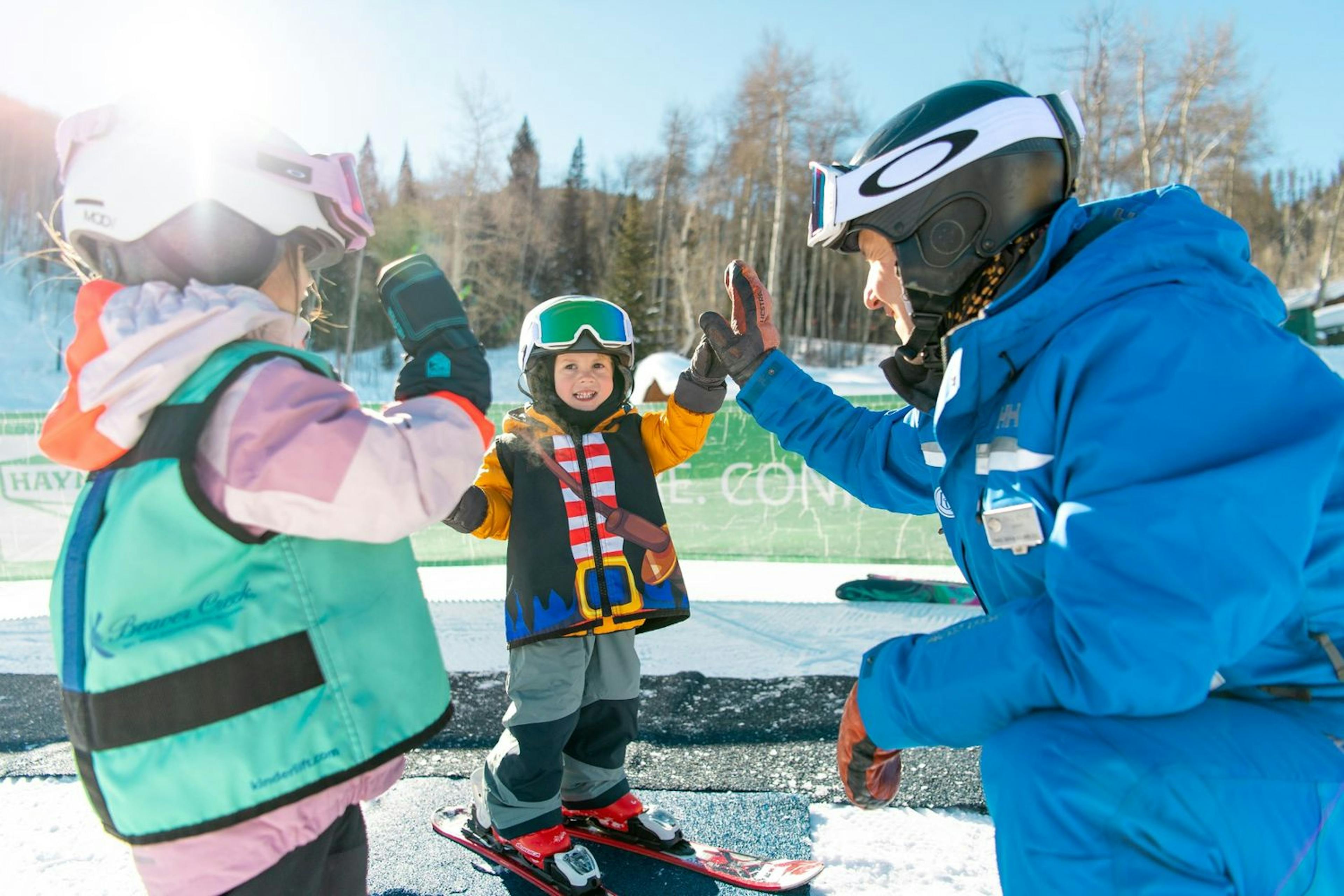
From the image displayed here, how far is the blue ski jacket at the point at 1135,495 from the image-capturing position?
41.9 inches

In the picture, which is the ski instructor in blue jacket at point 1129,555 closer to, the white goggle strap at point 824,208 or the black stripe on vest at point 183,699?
the white goggle strap at point 824,208

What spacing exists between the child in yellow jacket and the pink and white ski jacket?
48.1 inches

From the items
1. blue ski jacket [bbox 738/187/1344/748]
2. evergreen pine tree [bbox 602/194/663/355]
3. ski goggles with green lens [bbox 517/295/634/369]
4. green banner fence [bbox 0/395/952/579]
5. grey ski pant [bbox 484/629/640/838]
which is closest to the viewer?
blue ski jacket [bbox 738/187/1344/748]

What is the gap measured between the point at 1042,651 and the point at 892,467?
1.05 meters

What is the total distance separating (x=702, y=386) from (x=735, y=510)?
325cm

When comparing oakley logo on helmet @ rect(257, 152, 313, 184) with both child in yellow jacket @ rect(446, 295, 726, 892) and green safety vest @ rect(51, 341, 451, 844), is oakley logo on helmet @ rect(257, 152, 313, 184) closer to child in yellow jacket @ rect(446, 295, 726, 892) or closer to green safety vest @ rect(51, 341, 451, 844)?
green safety vest @ rect(51, 341, 451, 844)

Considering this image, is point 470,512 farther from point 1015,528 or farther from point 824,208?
point 1015,528

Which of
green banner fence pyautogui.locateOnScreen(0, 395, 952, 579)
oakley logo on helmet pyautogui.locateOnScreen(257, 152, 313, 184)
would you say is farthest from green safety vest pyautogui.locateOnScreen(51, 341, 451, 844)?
green banner fence pyautogui.locateOnScreen(0, 395, 952, 579)

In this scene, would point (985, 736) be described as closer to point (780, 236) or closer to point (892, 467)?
point (892, 467)

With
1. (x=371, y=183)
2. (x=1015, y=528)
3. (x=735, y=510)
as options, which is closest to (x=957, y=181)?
(x=1015, y=528)

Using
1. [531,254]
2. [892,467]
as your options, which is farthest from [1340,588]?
[531,254]

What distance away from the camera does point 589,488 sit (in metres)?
2.80

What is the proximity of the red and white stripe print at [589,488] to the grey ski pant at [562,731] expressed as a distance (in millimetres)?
291

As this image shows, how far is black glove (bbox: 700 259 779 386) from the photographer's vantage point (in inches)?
93.1
